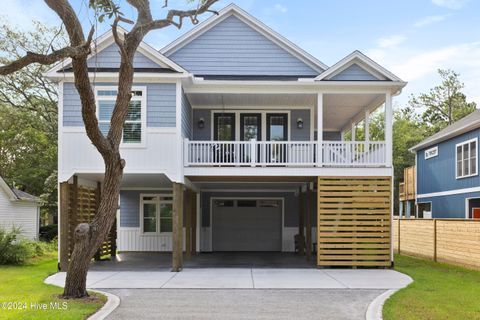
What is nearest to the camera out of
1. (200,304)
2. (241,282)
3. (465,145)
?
(200,304)

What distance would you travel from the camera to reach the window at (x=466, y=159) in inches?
815

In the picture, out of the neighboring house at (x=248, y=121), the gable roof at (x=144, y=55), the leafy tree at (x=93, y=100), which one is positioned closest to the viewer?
the leafy tree at (x=93, y=100)

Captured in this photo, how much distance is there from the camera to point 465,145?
21.8 meters

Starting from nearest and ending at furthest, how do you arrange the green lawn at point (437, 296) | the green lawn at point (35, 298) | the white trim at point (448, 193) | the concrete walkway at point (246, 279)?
the green lawn at point (35, 298) → the green lawn at point (437, 296) → the concrete walkway at point (246, 279) → the white trim at point (448, 193)

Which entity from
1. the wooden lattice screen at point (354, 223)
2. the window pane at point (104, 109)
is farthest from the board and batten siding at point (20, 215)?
the wooden lattice screen at point (354, 223)

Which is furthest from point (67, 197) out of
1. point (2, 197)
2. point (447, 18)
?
point (447, 18)

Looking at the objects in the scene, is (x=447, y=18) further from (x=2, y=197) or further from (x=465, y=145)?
(x=2, y=197)

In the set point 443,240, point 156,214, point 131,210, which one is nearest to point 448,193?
point 443,240

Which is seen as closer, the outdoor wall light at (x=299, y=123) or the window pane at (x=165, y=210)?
the outdoor wall light at (x=299, y=123)

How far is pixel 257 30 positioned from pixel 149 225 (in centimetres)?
875

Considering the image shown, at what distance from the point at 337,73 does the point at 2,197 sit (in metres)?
15.8

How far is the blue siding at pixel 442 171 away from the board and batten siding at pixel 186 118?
11149 mm

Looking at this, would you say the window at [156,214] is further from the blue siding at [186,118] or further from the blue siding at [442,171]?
the blue siding at [442,171]

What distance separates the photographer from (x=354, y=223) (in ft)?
49.2
